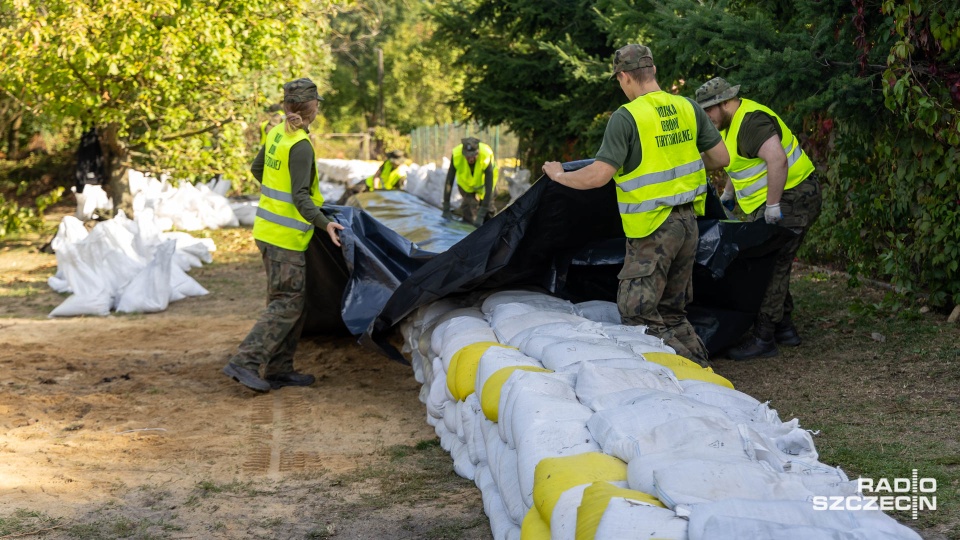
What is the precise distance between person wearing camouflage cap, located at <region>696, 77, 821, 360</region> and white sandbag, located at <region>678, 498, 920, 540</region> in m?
3.29

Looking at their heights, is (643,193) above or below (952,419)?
above

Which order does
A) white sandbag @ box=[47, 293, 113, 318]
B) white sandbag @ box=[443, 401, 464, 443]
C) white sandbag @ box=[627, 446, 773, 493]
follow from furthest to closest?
1. white sandbag @ box=[47, 293, 113, 318]
2. white sandbag @ box=[443, 401, 464, 443]
3. white sandbag @ box=[627, 446, 773, 493]

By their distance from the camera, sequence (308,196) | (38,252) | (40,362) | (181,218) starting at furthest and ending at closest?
(181,218), (38,252), (40,362), (308,196)

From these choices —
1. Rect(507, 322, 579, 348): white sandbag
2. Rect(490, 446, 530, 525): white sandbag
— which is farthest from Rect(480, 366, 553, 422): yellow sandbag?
Rect(507, 322, 579, 348): white sandbag

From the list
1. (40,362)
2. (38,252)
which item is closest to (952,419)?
(40,362)

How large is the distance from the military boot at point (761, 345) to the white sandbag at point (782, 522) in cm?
346

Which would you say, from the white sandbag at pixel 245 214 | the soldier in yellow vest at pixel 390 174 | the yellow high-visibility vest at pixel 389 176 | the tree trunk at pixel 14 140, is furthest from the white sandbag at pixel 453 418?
the tree trunk at pixel 14 140

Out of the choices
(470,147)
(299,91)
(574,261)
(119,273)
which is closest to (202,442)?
(299,91)

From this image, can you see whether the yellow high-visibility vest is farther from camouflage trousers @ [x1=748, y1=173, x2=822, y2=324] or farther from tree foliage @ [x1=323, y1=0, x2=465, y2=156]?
tree foliage @ [x1=323, y1=0, x2=465, y2=156]

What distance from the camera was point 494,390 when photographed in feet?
11.7

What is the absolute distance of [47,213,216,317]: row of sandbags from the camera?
835 centimetres

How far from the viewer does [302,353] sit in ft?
21.9

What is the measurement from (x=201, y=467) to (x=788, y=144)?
11.9ft

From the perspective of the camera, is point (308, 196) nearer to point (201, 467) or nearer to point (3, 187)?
point (201, 467)
